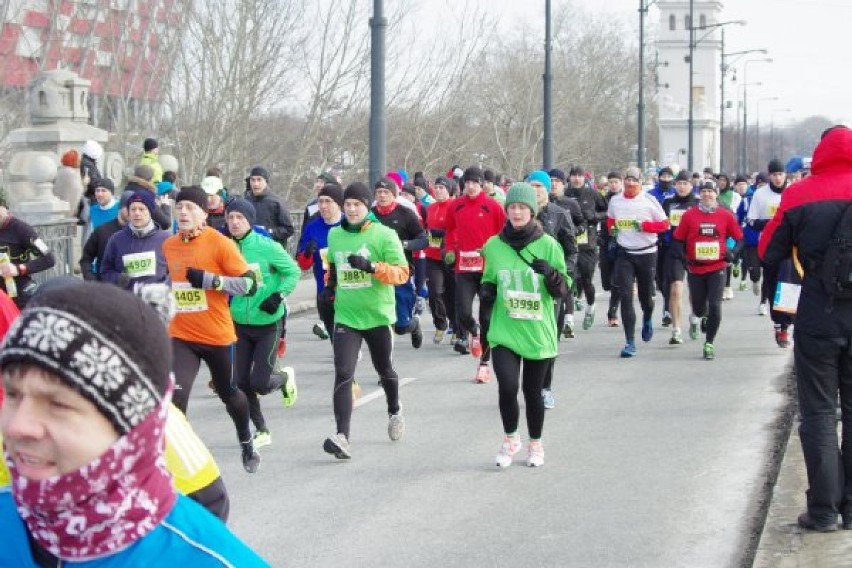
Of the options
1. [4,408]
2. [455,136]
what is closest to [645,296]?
[4,408]

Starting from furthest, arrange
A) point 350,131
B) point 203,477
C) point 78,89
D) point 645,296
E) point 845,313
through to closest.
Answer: point 350,131, point 78,89, point 645,296, point 845,313, point 203,477

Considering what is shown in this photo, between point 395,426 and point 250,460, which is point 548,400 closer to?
point 395,426

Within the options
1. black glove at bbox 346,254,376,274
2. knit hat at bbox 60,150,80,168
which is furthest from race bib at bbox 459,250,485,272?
knit hat at bbox 60,150,80,168

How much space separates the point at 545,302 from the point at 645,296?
22.3 feet

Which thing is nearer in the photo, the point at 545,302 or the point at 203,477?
the point at 203,477

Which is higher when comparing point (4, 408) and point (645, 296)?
point (4, 408)

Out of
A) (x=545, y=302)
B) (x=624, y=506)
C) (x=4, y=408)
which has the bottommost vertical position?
(x=624, y=506)

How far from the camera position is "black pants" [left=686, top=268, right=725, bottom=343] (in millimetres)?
14656

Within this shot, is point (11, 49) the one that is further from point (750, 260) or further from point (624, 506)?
point (624, 506)

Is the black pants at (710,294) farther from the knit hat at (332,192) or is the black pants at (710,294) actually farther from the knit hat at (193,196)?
the knit hat at (193,196)

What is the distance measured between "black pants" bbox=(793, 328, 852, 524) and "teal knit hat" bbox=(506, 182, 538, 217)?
245 cm

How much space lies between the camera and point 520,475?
29.5 feet

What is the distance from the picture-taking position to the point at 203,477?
4047 mm

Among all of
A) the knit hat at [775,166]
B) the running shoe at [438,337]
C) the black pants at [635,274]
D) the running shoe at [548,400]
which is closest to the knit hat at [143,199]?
the running shoe at [548,400]
